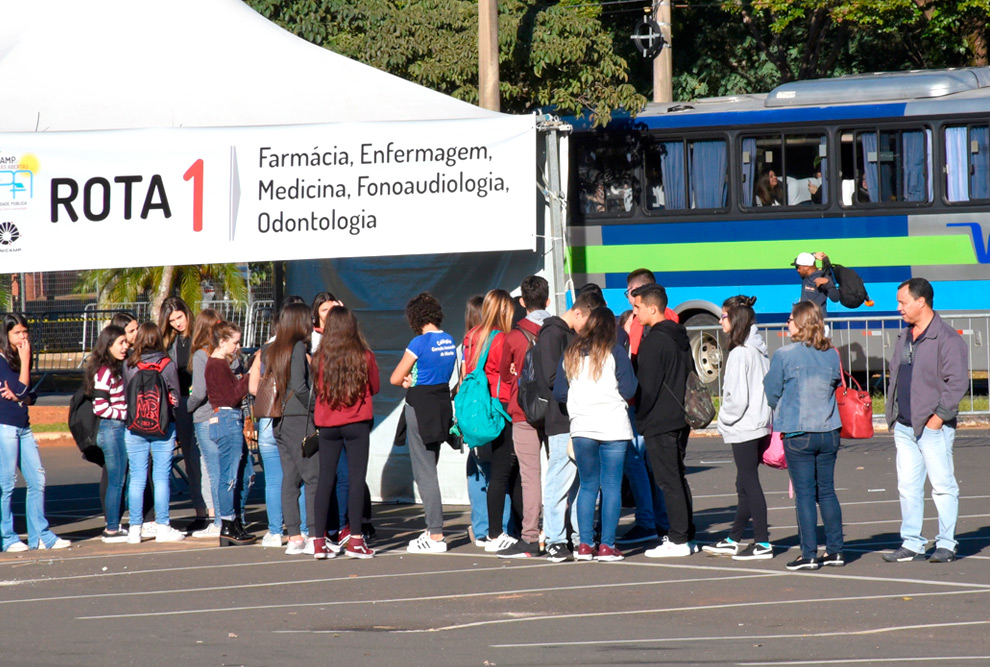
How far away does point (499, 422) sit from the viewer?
915cm

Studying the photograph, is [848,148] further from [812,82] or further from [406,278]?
[406,278]

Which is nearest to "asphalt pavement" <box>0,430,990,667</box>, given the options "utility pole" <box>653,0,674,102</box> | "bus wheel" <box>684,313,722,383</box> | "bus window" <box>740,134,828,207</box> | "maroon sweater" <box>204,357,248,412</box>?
"maroon sweater" <box>204,357,248,412</box>

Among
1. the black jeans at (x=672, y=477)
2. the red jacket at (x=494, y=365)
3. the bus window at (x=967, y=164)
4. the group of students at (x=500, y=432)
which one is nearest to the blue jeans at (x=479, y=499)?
the group of students at (x=500, y=432)

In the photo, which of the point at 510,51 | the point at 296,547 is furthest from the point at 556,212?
the point at 510,51

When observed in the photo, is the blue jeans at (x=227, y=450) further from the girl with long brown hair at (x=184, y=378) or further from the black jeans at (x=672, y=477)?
the black jeans at (x=672, y=477)

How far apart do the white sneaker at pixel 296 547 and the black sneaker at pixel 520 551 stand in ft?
4.54

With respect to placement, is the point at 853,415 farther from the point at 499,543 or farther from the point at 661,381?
the point at 499,543

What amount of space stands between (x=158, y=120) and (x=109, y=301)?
17.1m

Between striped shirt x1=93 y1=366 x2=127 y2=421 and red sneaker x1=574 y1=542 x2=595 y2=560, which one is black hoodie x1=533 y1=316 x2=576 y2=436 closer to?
red sneaker x1=574 y1=542 x2=595 y2=560

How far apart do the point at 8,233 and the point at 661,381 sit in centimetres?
452

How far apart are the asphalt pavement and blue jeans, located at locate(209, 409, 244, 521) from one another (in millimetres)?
346

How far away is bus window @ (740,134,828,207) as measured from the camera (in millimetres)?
18266

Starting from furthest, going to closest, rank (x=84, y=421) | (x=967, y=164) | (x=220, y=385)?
(x=967, y=164) → (x=84, y=421) → (x=220, y=385)

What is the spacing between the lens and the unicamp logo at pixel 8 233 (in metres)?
9.29
